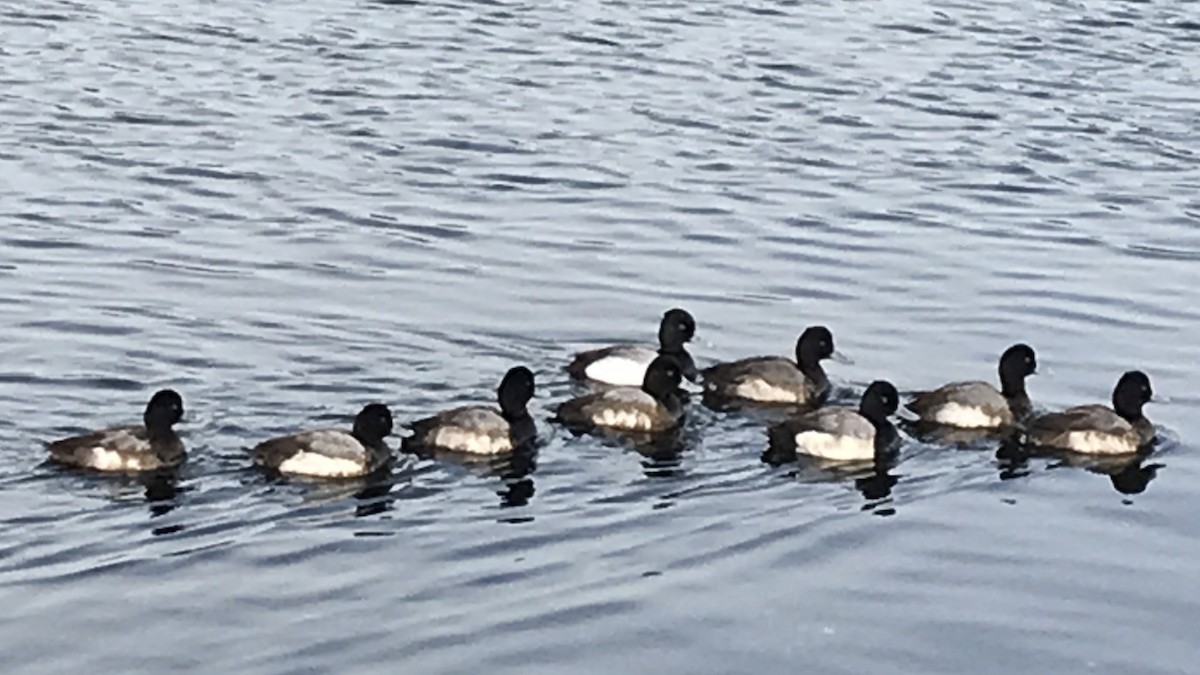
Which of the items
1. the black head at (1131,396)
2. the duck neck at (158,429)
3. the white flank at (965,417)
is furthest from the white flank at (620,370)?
the duck neck at (158,429)

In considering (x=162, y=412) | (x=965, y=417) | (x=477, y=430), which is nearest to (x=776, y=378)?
(x=965, y=417)

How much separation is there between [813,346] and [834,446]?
172cm

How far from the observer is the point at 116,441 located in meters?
18.3

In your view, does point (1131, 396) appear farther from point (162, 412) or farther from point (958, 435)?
point (162, 412)

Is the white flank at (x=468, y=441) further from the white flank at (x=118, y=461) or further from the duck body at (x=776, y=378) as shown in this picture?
the duck body at (x=776, y=378)

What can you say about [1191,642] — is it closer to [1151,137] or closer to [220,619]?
[220,619]

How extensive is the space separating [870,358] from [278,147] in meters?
9.23

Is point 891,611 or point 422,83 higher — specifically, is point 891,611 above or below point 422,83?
below

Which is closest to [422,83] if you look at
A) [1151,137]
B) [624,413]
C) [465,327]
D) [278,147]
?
[278,147]

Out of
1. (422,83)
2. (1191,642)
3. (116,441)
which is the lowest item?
(1191,642)

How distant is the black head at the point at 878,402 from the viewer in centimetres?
2005

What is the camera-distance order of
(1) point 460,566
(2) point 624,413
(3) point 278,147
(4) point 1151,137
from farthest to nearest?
(4) point 1151,137, (3) point 278,147, (2) point 624,413, (1) point 460,566

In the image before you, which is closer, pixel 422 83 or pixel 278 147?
pixel 278 147

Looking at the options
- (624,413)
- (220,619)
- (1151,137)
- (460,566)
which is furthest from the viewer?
(1151,137)
